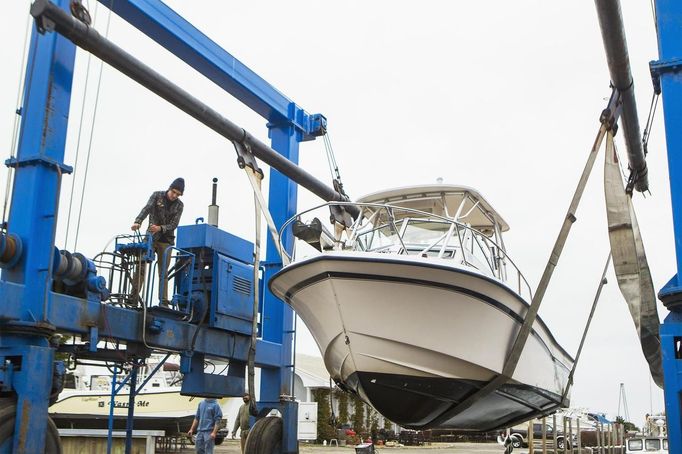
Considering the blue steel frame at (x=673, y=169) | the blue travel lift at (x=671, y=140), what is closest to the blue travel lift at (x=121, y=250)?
the blue travel lift at (x=671, y=140)

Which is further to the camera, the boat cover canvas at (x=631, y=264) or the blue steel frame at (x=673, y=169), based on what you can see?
the boat cover canvas at (x=631, y=264)

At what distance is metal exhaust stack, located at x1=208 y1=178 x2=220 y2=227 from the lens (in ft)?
27.2

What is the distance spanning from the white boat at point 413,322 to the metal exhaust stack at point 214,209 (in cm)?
98

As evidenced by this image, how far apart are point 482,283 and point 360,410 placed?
20235 millimetres

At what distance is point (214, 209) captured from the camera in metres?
8.30

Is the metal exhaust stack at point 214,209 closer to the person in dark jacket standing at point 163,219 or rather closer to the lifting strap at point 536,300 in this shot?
the person in dark jacket standing at point 163,219

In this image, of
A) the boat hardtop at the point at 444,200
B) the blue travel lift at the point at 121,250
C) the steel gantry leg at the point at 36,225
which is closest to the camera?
the steel gantry leg at the point at 36,225

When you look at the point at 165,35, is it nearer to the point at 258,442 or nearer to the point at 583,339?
the point at 258,442

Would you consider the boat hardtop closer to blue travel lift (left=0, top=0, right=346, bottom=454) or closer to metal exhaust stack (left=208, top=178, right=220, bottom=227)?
blue travel lift (left=0, top=0, right=346, bottom=454)

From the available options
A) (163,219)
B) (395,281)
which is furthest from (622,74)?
(163,219)

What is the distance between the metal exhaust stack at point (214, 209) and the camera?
8.29 metres

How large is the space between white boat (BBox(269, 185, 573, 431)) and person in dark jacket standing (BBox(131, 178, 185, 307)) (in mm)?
1178

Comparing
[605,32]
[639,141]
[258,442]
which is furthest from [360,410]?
[605,32]

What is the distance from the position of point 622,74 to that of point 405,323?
9.47ft
